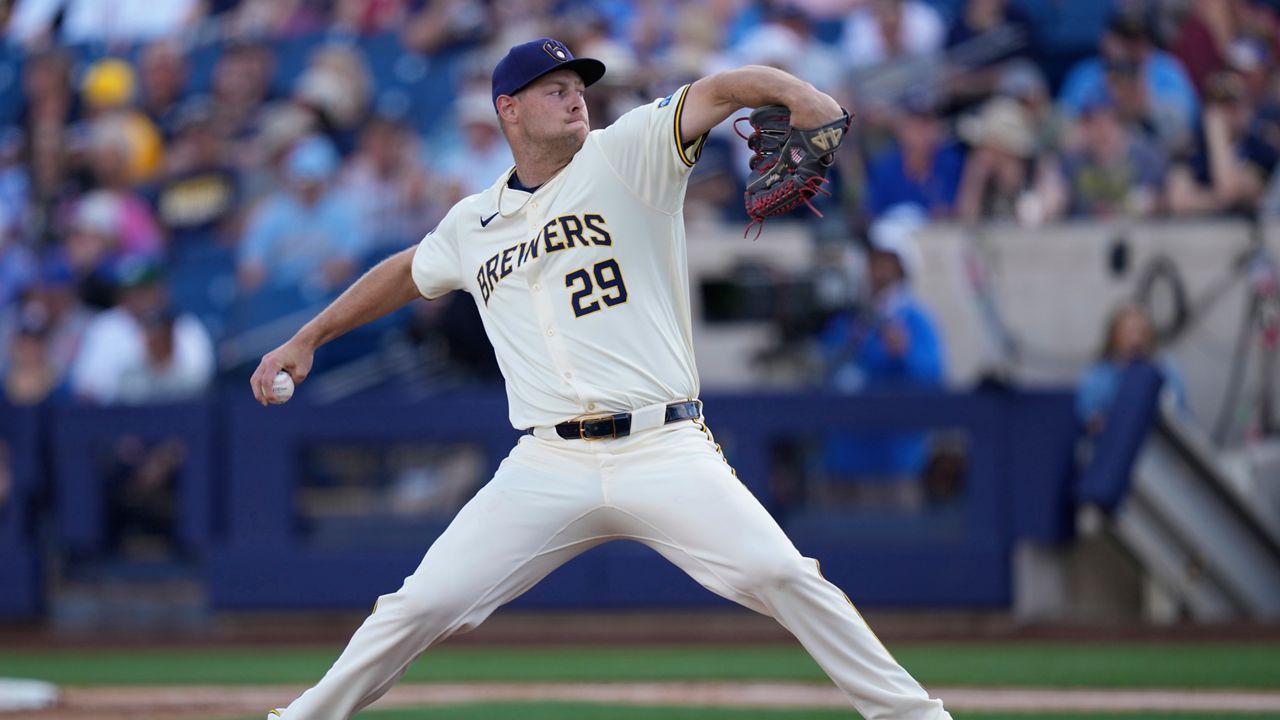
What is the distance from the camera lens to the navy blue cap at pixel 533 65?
4.54 metres

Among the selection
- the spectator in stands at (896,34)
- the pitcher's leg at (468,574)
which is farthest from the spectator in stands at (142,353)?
the pitcher's leg at (468,574)

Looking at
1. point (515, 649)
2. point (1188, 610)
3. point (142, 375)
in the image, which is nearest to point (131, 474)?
point (142, 375)

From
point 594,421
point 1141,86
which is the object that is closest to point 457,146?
point 1141,86

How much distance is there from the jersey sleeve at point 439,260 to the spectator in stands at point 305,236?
5733 millimetres

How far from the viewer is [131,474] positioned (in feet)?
34.4

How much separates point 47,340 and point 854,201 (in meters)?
5.62

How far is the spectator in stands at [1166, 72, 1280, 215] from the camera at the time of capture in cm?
939

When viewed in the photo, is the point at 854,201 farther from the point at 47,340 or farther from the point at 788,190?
the point at 788,190

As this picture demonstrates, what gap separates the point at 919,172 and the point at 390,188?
3.63m

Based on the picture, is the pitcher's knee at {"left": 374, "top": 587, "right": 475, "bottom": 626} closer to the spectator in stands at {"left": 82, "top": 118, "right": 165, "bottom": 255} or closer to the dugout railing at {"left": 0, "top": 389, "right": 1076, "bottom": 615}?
the dugout railing at {"left": 0, "top": 389, "right": 1076, "bottom": 615}

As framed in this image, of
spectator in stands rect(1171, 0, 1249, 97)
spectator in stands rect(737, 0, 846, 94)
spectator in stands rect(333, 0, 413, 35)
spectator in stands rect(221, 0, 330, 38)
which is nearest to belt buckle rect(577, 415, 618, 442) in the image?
spectator in stands rect(737, 0, 846, 94)

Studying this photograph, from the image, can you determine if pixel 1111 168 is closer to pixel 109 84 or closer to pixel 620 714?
pixel 620 714

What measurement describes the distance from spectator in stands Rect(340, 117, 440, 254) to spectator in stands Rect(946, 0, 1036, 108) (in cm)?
353

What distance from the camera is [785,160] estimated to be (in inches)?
163
